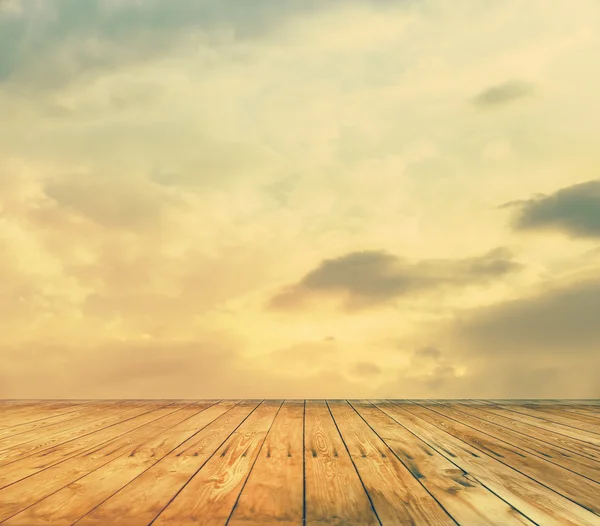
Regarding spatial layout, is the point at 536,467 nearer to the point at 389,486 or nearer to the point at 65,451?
the point at 389,486

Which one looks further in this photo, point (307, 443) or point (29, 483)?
point (307, 443)

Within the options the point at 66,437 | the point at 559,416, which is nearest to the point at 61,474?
the point at 66,437

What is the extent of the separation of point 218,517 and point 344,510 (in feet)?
1.21

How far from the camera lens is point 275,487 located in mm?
1570

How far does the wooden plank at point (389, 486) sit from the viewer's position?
1.32 metres

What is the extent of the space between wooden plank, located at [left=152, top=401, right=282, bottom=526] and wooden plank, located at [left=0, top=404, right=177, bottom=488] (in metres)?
0.67

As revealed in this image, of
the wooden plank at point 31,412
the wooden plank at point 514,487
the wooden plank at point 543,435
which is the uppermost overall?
the wooden plank at point 31,412

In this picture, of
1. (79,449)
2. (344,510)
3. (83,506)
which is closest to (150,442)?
(79,449)

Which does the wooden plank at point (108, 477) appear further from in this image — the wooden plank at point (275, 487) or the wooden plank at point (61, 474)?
the wooden plank at point (275, 487)

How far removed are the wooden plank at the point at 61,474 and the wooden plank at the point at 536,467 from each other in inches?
67.4

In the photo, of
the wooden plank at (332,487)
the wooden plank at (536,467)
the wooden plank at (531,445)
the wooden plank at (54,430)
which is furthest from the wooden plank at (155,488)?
the wooden plank at (531,445)

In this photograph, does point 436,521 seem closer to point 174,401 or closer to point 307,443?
point 307,443

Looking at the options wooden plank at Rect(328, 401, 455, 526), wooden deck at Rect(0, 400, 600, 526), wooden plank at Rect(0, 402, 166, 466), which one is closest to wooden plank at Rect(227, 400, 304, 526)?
wooden deck at Rect(0, 400, 600, 526)

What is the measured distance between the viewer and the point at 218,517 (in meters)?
1.31
